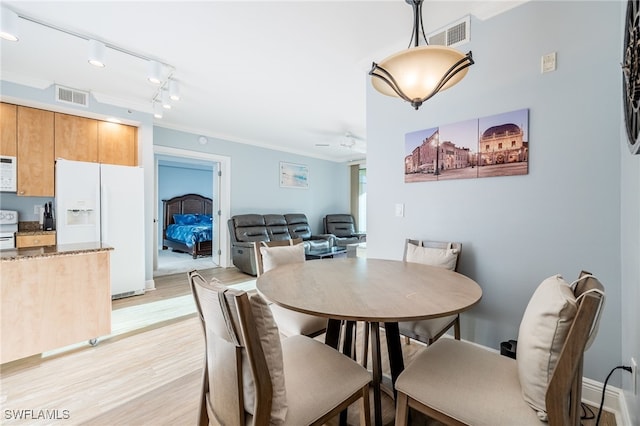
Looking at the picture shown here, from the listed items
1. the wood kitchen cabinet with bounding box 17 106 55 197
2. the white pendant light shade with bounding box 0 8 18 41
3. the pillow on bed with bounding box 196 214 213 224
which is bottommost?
the pillow on bed with bounding box 196 214 213 224

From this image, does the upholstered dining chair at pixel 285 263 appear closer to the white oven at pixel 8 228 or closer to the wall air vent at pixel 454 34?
the wall air vent at pixel 454 34

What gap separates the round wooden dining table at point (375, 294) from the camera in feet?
3.58

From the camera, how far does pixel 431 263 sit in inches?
83.1

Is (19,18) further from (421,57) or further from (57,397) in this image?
(421,57)

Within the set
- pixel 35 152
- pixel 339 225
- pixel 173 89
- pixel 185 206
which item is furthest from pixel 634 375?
pixel 185 206

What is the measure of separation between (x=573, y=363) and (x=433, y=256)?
132cm

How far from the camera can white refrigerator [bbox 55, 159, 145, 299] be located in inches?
124

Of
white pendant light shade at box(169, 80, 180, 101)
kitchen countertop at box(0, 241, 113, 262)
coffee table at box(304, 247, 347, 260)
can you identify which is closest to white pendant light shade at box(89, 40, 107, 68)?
white pendant light shade at box(169, 80, 180, 101)

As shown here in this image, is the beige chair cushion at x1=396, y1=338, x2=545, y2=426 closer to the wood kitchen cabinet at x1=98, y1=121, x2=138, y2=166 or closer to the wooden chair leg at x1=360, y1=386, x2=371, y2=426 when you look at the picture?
the wooden chair leg at x1=360, y1=386, x2=371, y2=426

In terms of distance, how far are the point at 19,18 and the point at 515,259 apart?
12.9 feet

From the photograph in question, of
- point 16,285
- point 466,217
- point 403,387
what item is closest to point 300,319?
point 403,387

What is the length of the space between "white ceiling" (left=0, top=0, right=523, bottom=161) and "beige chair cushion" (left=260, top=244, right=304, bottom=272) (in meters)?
1.71

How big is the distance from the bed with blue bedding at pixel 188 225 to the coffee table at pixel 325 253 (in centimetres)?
266

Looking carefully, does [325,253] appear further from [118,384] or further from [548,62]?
[548,62]
